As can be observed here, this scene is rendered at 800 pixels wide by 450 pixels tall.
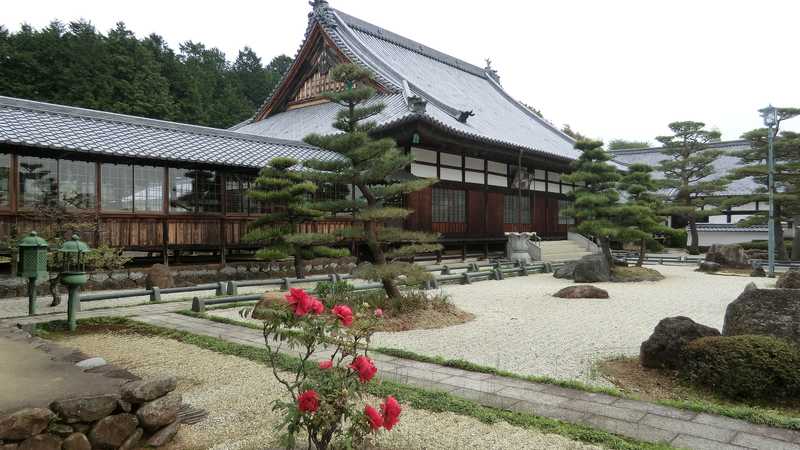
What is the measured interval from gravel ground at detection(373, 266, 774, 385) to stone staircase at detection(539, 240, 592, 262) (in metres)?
7.96

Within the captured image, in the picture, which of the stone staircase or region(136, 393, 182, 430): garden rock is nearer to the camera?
region(136, 393, 182, 430): garden rock

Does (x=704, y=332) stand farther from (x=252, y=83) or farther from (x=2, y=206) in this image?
(x=252, y=83)

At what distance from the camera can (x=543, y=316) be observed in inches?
367

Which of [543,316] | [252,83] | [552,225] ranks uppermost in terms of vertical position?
[252,83]

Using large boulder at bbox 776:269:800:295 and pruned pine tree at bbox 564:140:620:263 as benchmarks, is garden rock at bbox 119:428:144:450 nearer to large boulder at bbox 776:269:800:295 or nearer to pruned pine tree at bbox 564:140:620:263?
large boulder at bbox 776:269:800:295

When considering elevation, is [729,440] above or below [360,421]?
below

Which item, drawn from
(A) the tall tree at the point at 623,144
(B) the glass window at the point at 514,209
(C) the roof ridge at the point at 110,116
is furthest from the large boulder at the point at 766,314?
(A) the tall tree at the point at 623,144

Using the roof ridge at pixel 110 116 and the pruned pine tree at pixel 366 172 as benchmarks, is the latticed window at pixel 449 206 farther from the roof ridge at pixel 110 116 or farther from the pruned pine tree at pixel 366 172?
the pruned pine tree at pixel 366 172

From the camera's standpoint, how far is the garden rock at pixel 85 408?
10.5 ft

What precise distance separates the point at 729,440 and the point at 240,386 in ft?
13.0

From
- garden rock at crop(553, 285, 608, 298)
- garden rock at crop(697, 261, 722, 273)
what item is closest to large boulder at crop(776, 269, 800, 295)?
garden rock at crop(553, 285, 608, 298)

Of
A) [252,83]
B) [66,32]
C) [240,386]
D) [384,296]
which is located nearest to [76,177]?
[384,296]

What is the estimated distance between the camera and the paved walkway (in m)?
3.59

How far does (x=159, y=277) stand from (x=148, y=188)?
96.4 inches
